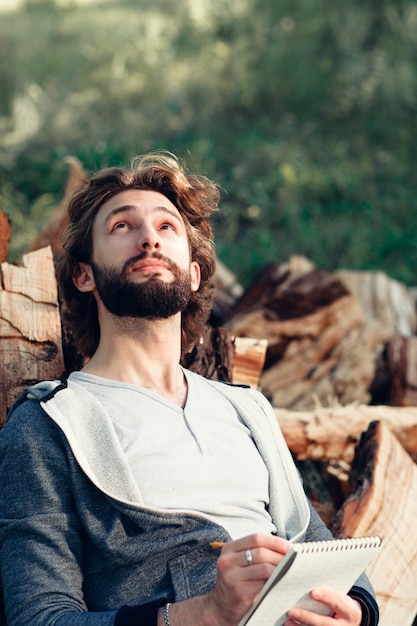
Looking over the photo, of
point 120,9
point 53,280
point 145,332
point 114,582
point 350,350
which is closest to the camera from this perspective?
point 114,582

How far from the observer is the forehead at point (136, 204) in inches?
117

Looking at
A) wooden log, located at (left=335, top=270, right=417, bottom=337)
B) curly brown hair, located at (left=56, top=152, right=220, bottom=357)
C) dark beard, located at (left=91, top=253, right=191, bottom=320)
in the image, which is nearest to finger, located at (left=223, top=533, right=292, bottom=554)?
dark beard, located at (left=91, top=253, right=191, bottom=320)

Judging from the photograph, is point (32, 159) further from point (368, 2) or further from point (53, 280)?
point (53, 280)

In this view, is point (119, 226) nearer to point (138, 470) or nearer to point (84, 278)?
point (84, 278)

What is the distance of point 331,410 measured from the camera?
3928 mm

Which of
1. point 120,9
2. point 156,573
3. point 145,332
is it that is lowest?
point 156,573

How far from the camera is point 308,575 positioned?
6.23 ft

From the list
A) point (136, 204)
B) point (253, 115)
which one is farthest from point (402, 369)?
point (253, 115)

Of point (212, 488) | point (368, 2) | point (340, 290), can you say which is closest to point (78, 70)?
point (368, 2)

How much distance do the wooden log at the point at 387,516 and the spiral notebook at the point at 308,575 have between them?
41.1 inches

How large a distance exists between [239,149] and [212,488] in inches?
293

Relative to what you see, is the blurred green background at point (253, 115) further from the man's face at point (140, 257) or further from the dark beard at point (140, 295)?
the dark beard at point (140, 295)

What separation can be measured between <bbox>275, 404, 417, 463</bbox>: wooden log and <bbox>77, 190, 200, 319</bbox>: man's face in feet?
3.84

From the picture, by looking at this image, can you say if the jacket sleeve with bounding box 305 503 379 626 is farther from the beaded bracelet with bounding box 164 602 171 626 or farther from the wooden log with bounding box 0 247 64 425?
the wooden log with bounding box 0 247 64 425
